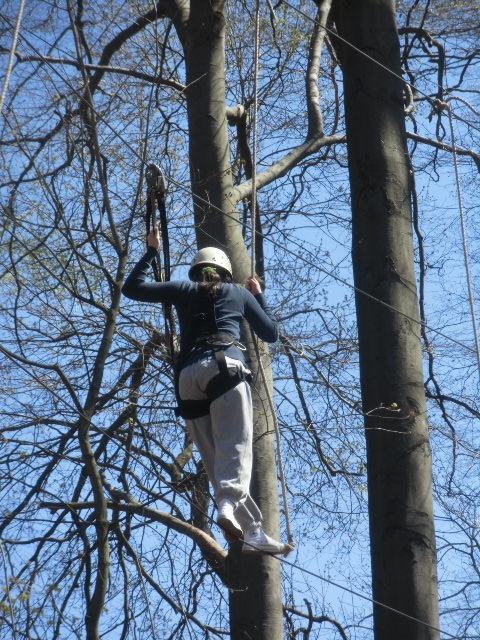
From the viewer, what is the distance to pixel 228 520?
14.2ft

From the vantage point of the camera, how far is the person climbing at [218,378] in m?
4.54

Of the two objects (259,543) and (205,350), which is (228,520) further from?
(205,350)

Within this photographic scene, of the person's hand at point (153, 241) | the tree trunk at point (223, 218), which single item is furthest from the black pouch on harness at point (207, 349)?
the tree trunk at point (223, 218)

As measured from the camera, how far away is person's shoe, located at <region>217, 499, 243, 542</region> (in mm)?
4328

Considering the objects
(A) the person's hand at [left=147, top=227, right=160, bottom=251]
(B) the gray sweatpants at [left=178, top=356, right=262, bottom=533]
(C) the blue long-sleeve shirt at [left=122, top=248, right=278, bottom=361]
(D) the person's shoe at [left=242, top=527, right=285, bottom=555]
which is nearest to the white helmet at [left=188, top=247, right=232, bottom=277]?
(C) the blue long-sleeve shirt at [left=122, top=248, right=278, bottom=361]

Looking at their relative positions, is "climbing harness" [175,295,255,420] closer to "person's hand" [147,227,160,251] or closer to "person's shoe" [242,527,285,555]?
"person's hand" [147,227,160,251]

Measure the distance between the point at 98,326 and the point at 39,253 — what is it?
2.56 ft

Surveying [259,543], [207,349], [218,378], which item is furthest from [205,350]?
[259,543]

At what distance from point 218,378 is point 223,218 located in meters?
2.08

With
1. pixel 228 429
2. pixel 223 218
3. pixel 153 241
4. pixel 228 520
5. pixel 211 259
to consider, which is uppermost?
pixel 223 218

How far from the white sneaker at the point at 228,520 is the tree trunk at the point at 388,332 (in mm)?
800

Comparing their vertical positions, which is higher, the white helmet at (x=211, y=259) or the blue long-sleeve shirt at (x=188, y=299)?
the white helmet at (x=211, y=259)

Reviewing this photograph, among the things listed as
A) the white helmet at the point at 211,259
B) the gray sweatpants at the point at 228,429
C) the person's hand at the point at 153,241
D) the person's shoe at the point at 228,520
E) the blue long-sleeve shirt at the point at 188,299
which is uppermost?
the person's hand at the point at 153,241

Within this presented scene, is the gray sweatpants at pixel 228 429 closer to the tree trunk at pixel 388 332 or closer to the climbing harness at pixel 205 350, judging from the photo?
the climbing harness at pixel 205 350
